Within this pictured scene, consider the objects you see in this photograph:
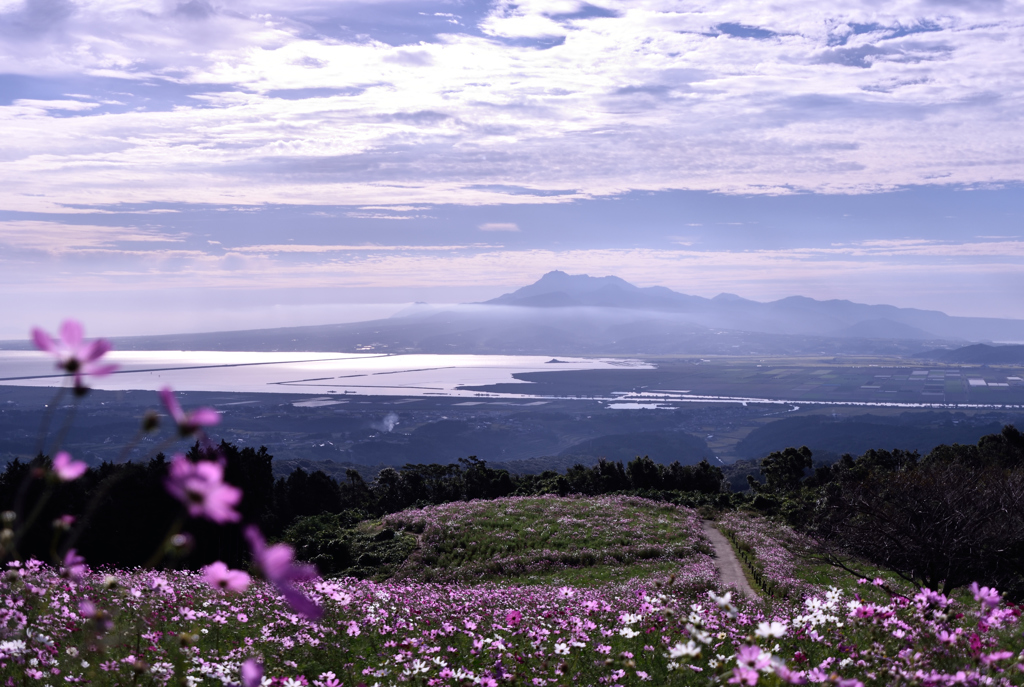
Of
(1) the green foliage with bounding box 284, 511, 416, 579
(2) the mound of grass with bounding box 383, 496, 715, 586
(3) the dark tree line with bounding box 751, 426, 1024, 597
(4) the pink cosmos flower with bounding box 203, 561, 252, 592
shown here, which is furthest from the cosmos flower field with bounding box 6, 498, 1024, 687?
(1) the green foliage with bounding box 284, 511, 416, 579

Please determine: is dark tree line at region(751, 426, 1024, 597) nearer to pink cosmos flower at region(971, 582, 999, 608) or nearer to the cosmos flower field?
the cosmos flower field

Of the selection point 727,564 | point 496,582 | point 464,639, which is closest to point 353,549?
point 496,582

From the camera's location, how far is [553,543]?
26578mm

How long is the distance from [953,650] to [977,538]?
11.6 m

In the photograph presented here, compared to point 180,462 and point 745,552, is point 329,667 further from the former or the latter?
point 745,552

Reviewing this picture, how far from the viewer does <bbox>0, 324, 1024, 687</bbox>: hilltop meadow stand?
3.05 m

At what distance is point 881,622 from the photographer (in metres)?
4.89

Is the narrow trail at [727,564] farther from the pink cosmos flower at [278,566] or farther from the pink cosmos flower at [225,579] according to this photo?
the pink cosmos flower at [278,566]

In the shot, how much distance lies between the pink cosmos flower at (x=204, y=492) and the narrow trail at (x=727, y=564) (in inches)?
683

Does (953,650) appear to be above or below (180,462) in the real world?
below

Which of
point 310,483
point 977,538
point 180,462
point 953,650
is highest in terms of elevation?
point 180,462

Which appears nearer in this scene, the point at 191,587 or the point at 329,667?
the point at 329,667

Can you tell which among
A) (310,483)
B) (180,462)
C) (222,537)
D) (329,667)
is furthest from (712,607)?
(310,483)

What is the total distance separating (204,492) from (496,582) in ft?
66.1
